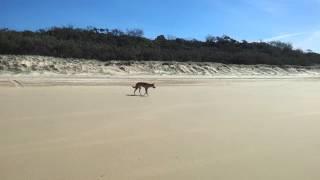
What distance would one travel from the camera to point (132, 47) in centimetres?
3086

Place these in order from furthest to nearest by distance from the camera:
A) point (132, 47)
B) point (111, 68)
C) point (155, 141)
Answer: point (132, 47), point (111, 68), point (155, 141)

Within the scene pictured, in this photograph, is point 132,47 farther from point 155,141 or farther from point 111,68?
point 155,141

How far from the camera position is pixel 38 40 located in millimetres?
26719

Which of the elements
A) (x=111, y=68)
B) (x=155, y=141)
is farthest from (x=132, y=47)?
(x=155, y=141)

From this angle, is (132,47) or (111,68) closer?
(111,68)

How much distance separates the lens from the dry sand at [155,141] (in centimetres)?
541

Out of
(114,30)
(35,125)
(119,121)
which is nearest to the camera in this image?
(35,125)

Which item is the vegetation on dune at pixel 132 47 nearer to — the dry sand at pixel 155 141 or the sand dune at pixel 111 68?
the sand dune at pixel 111 68

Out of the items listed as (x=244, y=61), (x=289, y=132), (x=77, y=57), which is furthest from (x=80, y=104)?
(x=244, y=61)

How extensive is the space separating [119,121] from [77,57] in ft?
57.2

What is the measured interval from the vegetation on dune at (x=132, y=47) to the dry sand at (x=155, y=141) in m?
15.2

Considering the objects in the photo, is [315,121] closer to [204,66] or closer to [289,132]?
[289,132]

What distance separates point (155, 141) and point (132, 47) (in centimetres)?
2437

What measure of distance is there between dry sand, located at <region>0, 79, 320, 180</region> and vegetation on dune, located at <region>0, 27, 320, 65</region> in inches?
597
